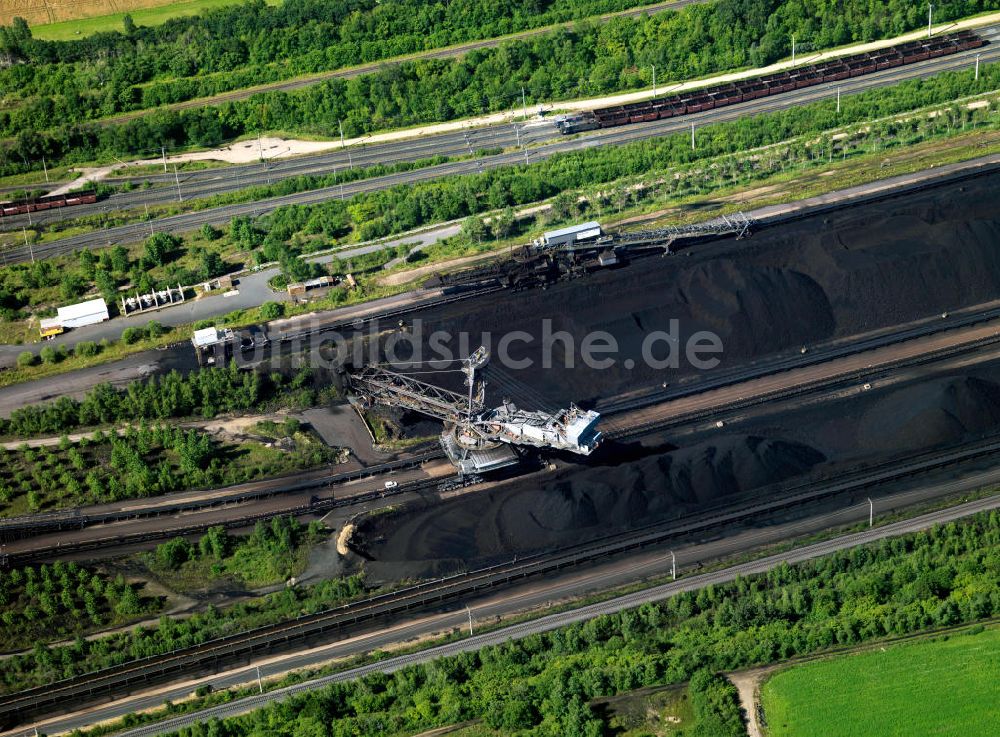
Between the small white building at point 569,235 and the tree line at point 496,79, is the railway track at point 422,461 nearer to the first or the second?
the small white building at point 569,235

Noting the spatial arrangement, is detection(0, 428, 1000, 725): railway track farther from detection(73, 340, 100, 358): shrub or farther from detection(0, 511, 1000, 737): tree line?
detection(73, 340, 100, 358): shrub

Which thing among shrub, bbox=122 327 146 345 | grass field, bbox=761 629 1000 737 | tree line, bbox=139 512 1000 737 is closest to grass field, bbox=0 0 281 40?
shrub, bbox=122 327 146 345

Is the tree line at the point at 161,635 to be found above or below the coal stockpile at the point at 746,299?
below

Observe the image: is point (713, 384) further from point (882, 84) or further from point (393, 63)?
point (393, 63)

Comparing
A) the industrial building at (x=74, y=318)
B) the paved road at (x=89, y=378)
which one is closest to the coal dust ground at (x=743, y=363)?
the paved road at (x=89, y=378)

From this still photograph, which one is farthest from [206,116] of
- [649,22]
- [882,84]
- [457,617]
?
[457,617]
